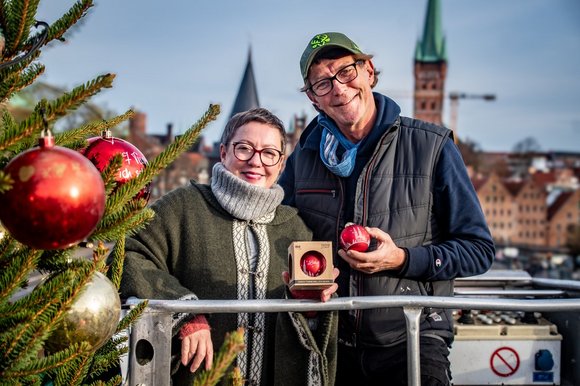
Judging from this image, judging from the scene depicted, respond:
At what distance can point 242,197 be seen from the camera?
9.77 feet

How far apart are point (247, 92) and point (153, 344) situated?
31.1 metres

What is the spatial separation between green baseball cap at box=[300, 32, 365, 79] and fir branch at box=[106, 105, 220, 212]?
152 cm

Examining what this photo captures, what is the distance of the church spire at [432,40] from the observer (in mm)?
108625

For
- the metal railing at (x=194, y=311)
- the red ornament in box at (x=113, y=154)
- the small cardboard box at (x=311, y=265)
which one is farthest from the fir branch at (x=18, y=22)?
the small cardboard box at (x=311, y=265)

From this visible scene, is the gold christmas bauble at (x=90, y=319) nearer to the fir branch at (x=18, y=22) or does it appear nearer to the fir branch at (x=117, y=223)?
the fir branch at (x=117, y=223)

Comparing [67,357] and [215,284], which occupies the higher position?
[215,284]

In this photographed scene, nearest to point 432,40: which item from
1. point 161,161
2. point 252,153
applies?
point 252,153

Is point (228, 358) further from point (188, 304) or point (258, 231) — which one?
point (258, 231)

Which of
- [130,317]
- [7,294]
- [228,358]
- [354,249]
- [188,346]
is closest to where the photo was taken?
[228,358]

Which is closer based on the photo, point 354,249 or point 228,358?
point 228,358

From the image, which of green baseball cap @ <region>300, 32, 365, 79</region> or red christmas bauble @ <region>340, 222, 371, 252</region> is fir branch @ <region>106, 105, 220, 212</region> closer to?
red christmas bauble @ <region>340, 222, 371, 252</region>

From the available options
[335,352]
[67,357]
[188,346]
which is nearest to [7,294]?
[67,357]

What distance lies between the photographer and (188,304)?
2250mm

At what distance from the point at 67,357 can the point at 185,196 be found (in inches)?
59.6
